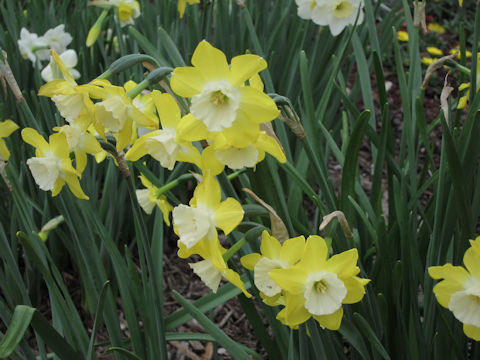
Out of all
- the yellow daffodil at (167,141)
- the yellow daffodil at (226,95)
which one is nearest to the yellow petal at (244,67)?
the yellow daffodil at (226,95)

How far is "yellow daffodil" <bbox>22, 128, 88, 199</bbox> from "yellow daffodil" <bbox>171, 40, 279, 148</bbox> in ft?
0.87

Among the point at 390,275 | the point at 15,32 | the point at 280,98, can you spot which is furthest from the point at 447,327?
the point at 15,32

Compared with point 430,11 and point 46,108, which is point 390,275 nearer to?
point 46,108

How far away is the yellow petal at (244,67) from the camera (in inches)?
28.3

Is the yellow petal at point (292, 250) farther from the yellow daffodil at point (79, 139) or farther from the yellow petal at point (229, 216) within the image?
the yellow daffodil at point (79, 139)

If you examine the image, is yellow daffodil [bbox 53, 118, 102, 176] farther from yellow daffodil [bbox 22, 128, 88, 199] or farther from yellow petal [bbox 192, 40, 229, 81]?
yellow petal [bbox 192, 40, 229, 81]

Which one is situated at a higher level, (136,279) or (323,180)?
(323,180)

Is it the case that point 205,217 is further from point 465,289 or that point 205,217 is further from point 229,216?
point 465,289

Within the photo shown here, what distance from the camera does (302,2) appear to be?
1555 millimetres

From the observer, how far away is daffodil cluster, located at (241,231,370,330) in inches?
28.1

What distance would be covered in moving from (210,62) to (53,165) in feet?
1.16

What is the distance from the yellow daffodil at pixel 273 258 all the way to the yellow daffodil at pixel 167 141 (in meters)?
0.17

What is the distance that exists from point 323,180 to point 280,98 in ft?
0.99

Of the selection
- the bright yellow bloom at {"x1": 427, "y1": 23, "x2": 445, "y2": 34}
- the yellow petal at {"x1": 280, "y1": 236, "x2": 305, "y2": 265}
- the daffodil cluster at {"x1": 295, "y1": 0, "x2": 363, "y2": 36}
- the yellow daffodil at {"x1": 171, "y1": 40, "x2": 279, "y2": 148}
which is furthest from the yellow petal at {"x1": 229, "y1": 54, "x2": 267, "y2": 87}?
the bright yellow bloom at {"x1": 427, "y1": 23, "x2": 445, "y2": 34}
